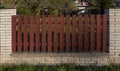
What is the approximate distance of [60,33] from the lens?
27.6 ft

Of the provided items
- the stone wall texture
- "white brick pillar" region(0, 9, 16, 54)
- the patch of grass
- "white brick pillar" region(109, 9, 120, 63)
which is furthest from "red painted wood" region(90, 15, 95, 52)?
"white brick pillar" region(0, 9, 16, 54)

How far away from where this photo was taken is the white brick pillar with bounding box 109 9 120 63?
27.3 feet

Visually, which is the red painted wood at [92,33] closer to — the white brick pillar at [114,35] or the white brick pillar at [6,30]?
the white brick pillar at [114,35]

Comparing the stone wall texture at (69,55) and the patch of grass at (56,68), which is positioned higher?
the stone wall texture at (69,55)

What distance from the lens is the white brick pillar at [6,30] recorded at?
27.5 ft

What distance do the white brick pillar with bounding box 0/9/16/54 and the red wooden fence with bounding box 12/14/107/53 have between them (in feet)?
0.36

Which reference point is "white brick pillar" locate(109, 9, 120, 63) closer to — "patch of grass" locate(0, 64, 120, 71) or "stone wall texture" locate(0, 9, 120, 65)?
"stone wall texture" locate(0, 9, 120, 65)

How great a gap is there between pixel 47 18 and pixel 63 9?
2871 cm

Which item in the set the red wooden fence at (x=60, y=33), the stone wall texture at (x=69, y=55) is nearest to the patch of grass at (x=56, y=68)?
the stone wall texture at (x=69, y=55)

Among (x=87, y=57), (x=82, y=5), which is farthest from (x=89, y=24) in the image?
(x=82, y=5)

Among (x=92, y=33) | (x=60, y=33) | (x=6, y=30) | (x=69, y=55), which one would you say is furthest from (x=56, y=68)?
(x=6, y=30)

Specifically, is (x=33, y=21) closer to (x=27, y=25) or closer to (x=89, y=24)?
(x=27, y=25)

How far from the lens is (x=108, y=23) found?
8445mm

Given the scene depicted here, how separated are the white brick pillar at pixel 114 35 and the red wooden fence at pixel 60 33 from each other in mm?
164
